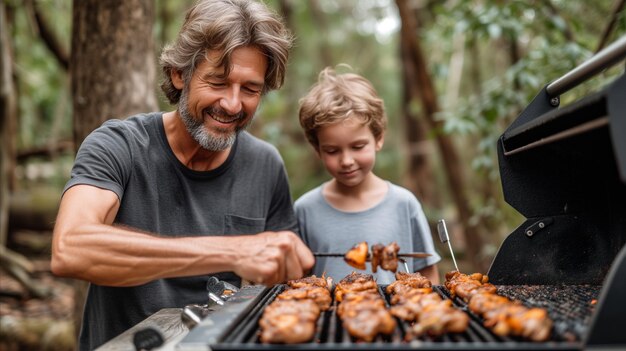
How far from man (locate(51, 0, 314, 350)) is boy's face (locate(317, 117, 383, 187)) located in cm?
39

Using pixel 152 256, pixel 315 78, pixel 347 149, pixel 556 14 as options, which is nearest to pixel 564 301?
pixel 347 149

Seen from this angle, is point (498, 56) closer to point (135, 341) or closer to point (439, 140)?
point (439, 140)

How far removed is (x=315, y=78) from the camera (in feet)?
25.2

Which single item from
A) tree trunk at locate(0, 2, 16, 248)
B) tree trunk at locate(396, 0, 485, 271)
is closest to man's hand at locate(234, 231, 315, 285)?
tree trunk at locate(396, 0, 485, 271)

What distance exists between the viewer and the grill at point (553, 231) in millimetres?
1840

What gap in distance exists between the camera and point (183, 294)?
9.66 ft

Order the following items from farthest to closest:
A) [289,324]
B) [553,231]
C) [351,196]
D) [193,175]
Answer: [351,196], [193,175], [553,231], [289,324]

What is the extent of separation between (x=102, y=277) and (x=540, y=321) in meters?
1.70

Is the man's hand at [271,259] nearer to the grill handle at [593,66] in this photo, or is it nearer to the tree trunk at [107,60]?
the grill handle at [593,66]

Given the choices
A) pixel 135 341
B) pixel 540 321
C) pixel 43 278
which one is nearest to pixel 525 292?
pixel 540 321

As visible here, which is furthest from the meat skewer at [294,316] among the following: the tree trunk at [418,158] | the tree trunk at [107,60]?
the tree trunk at [418,158]

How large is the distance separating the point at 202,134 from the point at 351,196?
3.85 ft

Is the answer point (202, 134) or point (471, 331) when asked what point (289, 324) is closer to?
point (471, 331)

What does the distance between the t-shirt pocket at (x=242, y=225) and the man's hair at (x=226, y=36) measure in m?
0.89
